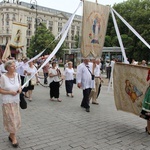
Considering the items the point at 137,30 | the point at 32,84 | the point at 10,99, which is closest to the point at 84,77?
the point at 32,84

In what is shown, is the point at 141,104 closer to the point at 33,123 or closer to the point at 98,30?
the point at 33,123

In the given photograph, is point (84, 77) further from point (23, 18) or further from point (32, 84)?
point (23, 18)

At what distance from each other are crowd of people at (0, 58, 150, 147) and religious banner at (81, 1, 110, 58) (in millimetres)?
477

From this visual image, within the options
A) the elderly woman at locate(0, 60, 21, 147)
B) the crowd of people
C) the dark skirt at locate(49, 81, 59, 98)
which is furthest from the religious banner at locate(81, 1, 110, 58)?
the elderly woman at locate(0, 60, 21, 147)

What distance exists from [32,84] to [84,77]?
2698mm

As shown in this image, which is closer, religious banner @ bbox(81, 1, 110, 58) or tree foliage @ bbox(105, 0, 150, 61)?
religious banner @ bbox(81, 1, 110, 58)

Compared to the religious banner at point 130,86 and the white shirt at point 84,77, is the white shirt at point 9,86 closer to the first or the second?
the religious banner at point 130,86

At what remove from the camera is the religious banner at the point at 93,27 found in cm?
821

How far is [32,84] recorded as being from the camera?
9797 millimetres

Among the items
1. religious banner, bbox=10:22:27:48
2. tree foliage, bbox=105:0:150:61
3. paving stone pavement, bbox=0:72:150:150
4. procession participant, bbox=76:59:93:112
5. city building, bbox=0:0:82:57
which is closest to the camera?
paving stone pavement, bbox=0:72:150:150

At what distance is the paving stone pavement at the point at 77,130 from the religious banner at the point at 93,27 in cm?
211

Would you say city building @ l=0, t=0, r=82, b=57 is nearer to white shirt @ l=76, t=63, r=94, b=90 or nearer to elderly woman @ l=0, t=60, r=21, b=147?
white shirt @ l=76, t=63, r=94, b=90

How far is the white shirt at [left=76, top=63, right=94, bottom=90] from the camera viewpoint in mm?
7953

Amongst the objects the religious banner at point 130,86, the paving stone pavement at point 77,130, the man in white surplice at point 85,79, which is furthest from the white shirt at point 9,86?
the man in white surplice at point 85,79
